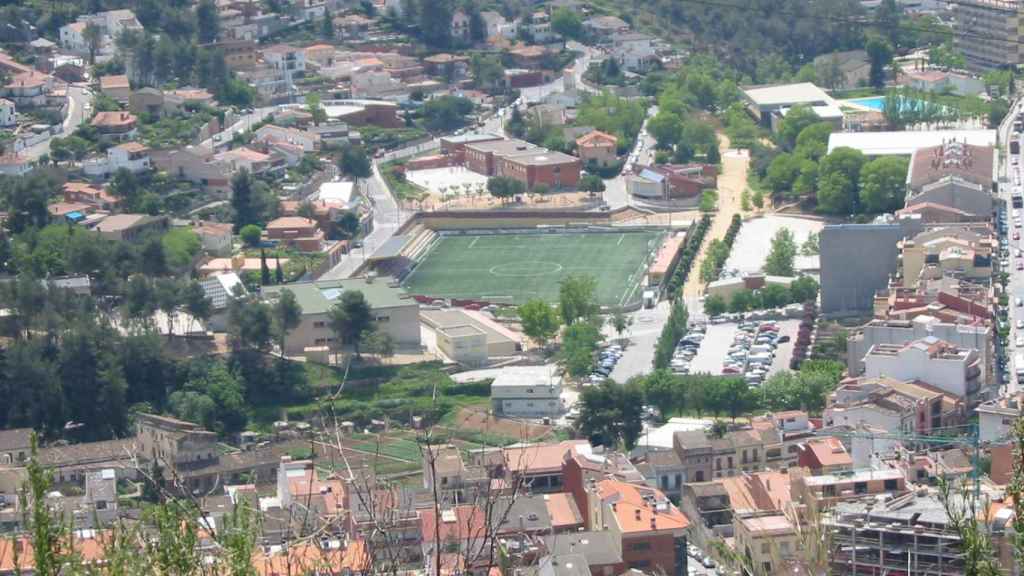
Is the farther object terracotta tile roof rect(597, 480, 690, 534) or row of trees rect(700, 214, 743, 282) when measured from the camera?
row of trees rect(700, 214, 743, 282)

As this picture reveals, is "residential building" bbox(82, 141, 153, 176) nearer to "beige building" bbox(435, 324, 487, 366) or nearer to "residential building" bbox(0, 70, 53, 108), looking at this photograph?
"residential building" bbox(0, 70, 53, 108)

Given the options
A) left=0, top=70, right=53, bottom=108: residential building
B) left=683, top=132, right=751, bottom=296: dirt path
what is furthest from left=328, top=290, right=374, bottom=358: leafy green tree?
left=0, top=70, right=53, bottom=108: residential building

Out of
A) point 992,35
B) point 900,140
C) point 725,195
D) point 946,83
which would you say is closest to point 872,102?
point 946,83

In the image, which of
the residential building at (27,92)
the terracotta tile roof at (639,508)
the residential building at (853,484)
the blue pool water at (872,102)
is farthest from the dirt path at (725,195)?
the residential building at (27,92)

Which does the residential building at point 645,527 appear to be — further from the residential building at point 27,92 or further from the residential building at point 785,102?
the residential building at point 27,92

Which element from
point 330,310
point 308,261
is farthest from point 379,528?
point 308,261
